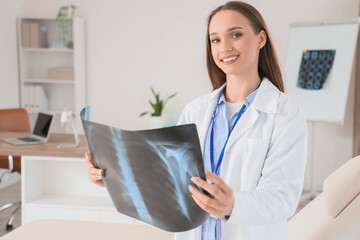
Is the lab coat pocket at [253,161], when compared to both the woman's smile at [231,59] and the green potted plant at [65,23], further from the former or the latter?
the green potted plant at [65,23]

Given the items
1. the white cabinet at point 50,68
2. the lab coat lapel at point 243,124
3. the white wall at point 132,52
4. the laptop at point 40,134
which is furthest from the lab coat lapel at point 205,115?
the white cabinet at point 50,68

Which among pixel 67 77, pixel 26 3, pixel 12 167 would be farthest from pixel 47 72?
pixel 12 167

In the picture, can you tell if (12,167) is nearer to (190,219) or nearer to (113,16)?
(113,16)

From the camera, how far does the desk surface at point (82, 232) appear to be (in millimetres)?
1946

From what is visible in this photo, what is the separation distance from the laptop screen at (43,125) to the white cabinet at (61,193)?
29cm

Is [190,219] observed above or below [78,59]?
below

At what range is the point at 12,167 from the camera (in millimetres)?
3682

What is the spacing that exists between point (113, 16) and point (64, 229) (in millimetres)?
3908

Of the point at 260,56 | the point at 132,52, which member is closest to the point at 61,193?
the point at 260,56

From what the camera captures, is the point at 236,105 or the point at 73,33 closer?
the point at 236,105

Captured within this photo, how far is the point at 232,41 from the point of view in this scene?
1237mm

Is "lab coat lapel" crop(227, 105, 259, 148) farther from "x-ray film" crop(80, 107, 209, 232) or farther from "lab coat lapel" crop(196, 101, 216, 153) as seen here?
"x-ray film" crop(80, 107, 209, 232)

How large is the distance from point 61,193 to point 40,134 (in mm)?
516

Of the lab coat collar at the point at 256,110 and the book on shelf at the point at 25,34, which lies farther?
the book on shelf at the point at 25,34
